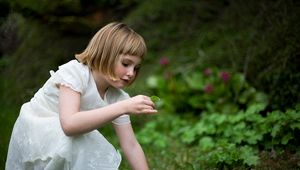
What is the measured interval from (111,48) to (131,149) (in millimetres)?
643

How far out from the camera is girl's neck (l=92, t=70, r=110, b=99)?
9.73ft

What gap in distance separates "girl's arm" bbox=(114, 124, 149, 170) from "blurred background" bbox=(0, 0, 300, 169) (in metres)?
0.79


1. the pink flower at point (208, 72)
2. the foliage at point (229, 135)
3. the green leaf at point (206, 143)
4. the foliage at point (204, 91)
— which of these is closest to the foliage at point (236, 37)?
the foliage at point (204, 91)

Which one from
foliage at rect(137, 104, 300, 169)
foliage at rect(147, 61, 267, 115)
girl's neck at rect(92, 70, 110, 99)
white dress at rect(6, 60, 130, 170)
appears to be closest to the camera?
white dress at rect(6, 60, 130, 170)

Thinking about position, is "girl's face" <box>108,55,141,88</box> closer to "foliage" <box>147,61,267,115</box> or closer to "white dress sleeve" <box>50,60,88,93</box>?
"white dress sleeve" <box>50,60,88,93</box>


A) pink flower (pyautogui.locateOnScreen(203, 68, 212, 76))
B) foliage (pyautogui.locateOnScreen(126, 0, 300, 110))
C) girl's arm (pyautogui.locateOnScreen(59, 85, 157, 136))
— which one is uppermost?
girl's arm (pyautogui.locateOnScreen(59, 85, 157, 136))

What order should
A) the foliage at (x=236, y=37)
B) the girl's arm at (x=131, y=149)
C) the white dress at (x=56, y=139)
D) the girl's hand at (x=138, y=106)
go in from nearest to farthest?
the girl's hand at (x=138, y=106), the white dress at (x=56, y=139), the girl's arm at (x=131, y=149), the foliage at (x=236, y=37)

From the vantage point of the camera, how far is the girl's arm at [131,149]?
121 inches

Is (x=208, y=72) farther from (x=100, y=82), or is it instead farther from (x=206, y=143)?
(x=100, y=82)

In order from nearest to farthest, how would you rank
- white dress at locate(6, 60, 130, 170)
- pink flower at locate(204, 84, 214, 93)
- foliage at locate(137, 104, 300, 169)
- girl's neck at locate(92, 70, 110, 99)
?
white dress at locate(6, 60, 130, 170) < girl's neck at locate(92, 70, 110, 99) < foliage at locate(137, 104, 300, 169) < pink flower at locate(204, 84, 214, 93)

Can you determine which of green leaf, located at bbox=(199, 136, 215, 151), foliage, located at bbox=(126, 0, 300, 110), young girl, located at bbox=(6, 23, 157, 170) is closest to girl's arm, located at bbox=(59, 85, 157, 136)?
young girl, located at bbox=(6, 23, 157, 170)

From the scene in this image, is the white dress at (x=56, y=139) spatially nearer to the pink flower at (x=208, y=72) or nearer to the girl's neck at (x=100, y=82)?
the girl's neck at (x=100, y=82)

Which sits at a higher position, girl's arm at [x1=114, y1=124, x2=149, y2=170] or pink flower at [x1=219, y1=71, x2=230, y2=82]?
girl's arm at [x1=114, y1=124, x2=149, y2=170]

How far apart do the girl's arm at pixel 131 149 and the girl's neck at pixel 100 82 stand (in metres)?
0.24
